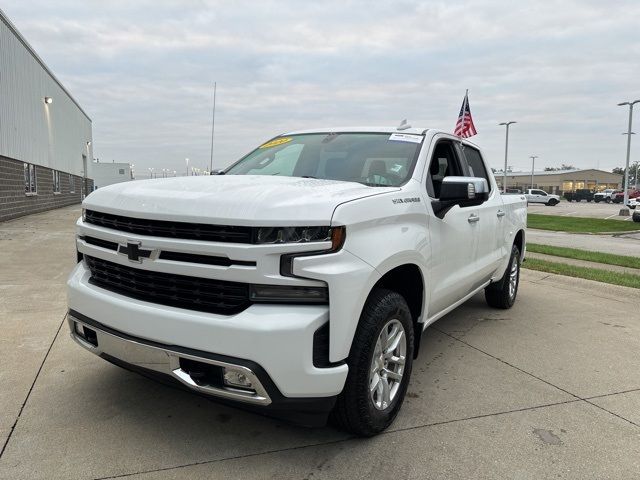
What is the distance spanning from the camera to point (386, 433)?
2.90 meters

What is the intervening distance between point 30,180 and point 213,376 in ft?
69.0

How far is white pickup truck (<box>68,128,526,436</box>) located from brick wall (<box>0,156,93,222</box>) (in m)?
15.2

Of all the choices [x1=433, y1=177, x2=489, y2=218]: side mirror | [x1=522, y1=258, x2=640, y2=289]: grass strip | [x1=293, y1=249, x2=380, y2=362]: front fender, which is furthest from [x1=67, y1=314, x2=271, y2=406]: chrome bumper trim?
[x1=522, y1=258, x2=640, y2=289]: grass strip

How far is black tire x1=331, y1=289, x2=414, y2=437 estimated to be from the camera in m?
2.53

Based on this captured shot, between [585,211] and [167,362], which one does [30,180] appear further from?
[585,211]

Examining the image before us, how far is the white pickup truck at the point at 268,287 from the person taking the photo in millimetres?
2279

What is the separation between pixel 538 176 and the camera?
351 feet

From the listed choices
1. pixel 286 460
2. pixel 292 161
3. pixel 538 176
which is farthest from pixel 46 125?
pixel 538 176

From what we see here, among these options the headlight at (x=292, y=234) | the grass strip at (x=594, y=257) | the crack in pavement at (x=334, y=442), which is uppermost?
the headlight at (x=292, y=234)

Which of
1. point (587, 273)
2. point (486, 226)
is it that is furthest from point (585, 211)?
point (486, 226)

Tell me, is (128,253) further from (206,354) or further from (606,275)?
(606,275)

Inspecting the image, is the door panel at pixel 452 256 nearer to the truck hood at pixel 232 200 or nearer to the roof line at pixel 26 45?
the truck hood at pixel 232 200

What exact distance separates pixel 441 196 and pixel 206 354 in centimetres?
185

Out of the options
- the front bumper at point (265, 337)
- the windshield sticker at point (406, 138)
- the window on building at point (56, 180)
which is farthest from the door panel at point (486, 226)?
the window on building at point (56, 180)
